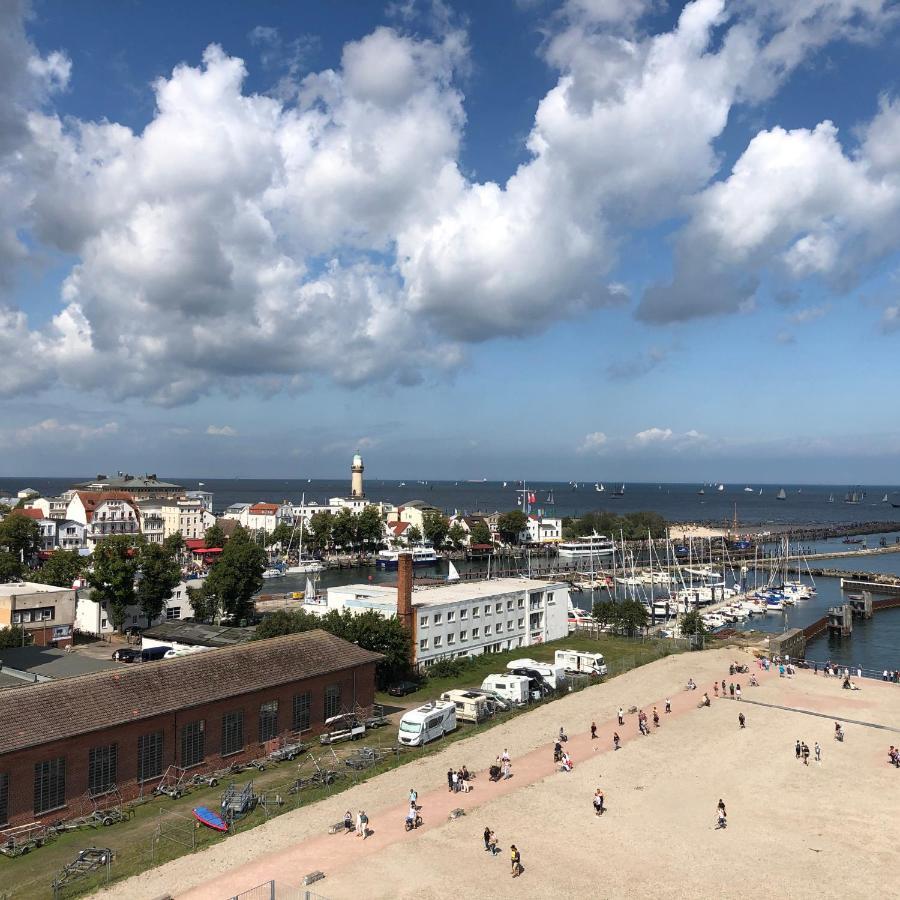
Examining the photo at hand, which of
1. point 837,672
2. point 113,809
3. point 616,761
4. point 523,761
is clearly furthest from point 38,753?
point 837,672

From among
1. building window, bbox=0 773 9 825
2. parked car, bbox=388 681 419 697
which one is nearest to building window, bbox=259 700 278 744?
building window, bbox=0 773 9 825

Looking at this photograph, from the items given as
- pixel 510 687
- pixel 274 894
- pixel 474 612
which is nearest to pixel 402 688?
pixel 510 687

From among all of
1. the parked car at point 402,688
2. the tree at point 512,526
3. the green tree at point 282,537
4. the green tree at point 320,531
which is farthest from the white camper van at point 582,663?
the tree at point 512,526

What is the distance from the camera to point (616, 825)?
2933cm

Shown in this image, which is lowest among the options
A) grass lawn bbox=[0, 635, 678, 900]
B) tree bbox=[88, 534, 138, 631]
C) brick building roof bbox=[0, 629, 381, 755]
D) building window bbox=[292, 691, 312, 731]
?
grass lawn bbox=[0, 635, 678, 900]

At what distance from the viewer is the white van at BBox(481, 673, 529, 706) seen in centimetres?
4600

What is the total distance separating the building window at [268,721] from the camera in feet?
122

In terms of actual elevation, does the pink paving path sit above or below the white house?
below

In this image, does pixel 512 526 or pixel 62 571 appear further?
pixel 512 526

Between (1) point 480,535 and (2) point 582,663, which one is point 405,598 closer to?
(2) point 582,663

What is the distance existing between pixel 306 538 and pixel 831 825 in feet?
400

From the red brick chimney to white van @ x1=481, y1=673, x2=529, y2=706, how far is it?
8044mm

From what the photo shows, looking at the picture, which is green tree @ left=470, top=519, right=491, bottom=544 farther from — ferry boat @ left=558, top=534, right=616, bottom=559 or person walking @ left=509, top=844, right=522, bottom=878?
person walking @ left=509, top=844, right=522, bottom=878

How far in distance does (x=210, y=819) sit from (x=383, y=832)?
21.6 ft
